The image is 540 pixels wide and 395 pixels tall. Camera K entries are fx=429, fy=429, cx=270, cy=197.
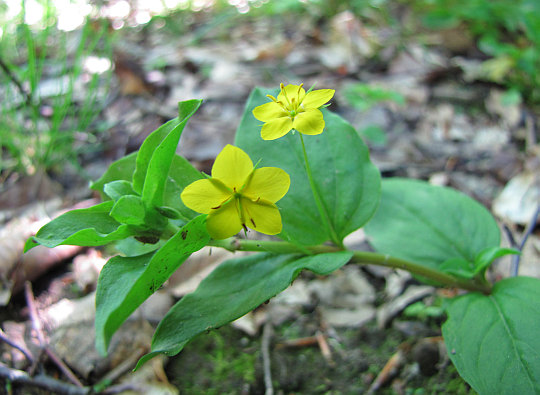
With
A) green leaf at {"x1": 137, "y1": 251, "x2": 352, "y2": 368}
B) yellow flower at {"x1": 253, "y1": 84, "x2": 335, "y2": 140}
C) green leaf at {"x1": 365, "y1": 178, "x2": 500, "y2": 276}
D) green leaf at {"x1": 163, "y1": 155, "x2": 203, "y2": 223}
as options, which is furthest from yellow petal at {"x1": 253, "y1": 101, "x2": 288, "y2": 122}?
green leaf at {"x1": 365, "y1": 178, "x2": 500, "y2": 276}

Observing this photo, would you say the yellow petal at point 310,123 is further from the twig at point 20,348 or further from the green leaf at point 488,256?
the twig at point 20,348

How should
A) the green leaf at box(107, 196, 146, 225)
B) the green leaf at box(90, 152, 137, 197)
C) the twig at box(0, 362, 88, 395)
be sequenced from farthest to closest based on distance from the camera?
the twig at box(0, 362, 88, 395)
the green leaf at box(90, 152, 137, 197)
the green leaf at box(107, 196, 146, 225)

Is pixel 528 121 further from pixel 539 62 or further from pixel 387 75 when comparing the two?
pixel 387 75

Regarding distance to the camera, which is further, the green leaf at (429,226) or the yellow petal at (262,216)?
the green leaf at (429,226)

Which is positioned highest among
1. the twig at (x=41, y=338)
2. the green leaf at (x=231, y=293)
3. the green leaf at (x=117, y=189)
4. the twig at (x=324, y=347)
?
the green leaf at (x=117, y=189)

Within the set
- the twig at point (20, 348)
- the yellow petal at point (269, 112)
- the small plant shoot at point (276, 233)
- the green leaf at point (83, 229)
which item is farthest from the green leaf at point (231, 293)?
the twig at point (20, 348)

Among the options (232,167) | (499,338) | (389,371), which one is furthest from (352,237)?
(232,167)

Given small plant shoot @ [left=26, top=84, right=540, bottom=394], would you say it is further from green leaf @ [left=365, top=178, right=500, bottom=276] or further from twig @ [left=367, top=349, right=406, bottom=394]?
twig @ [left=367, top=349, right=406, bottom=394]
